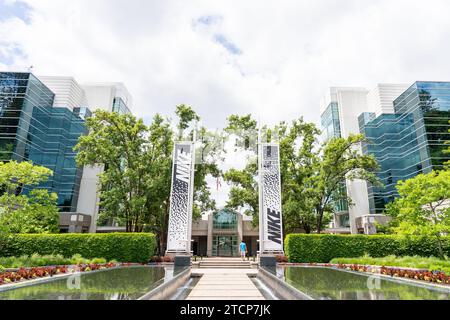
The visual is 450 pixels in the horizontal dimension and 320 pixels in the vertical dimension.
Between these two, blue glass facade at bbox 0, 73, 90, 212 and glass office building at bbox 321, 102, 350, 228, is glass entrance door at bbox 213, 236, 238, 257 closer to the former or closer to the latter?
glass office building at bbox 321, 102, 350, 228

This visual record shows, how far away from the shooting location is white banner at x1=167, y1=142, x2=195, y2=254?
54.9ft

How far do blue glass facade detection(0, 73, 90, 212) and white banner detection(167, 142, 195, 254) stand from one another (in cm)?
2477

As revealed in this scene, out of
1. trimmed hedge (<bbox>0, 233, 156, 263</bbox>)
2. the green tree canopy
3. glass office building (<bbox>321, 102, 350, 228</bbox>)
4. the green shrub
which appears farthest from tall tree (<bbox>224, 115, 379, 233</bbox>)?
A: glass office building (<bbox>321, 102, 350, 228</bbox>)

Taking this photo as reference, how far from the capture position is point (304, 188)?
23203 millimetres

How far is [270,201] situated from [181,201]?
586cm

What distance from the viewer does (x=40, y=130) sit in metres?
35.4

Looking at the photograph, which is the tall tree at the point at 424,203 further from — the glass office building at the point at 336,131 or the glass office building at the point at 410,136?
the glass office building at the point at 336,131

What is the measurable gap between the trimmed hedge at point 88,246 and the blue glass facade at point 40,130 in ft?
59.2

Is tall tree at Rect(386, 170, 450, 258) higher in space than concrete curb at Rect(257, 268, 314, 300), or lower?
higher

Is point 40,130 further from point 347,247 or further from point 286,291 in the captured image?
point 286,291

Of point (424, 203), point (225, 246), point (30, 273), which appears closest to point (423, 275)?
point (424, 203)

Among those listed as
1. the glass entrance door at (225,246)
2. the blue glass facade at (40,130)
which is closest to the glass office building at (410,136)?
the glass entrance door at (225,246)

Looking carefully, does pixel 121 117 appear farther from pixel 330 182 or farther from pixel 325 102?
pixel 325 102
